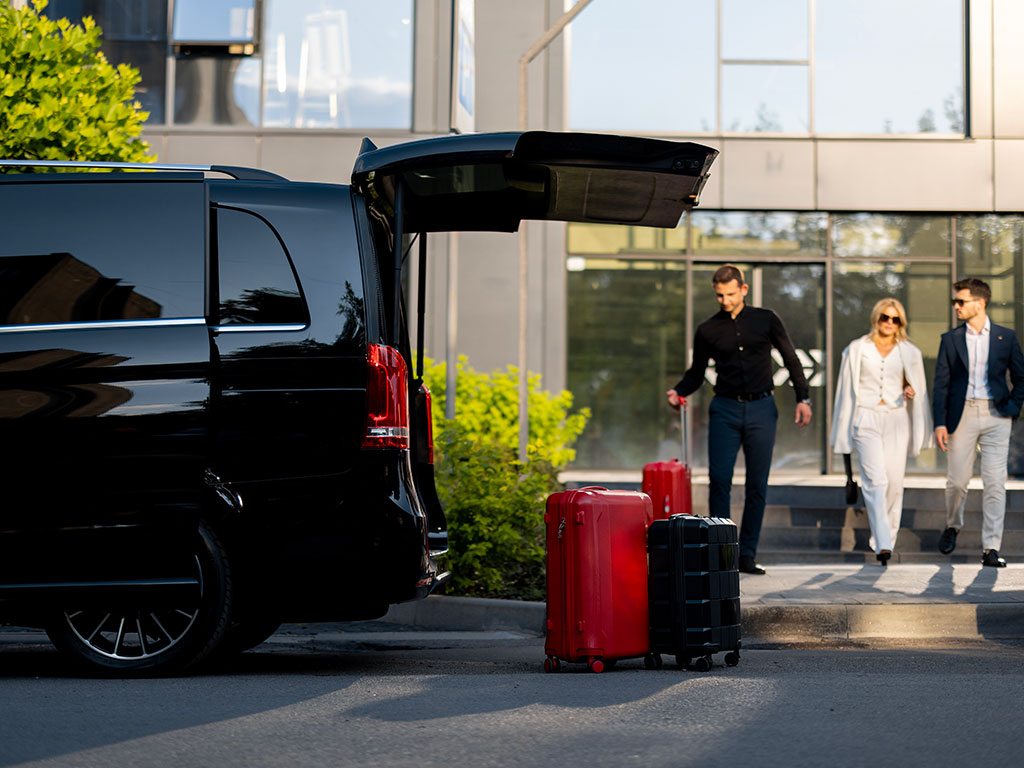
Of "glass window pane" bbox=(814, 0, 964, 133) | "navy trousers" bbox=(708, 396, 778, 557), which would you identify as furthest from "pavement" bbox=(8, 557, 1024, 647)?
"glass window pane" bbox=(814, 0, 964, 133)

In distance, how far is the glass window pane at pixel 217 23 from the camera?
1598 centimetres

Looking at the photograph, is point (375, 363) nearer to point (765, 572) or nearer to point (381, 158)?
point (381, 158)

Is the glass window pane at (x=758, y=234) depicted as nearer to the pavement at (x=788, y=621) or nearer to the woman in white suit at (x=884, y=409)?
the woman in white suit at (x=884, y=409)

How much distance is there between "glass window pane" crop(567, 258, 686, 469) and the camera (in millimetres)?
15969

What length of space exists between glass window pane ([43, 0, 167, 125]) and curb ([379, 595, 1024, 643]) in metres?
9.79

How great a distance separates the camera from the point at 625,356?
16.0 m

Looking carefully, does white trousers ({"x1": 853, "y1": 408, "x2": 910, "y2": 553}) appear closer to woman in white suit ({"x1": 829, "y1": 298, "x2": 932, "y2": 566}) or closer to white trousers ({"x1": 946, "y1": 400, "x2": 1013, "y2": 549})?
woman in white suit ({"x1": 829, "y1": 298, "x2": 932, "y2": 566})

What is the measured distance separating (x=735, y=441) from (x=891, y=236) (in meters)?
7.28

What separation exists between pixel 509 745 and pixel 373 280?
7.14ft

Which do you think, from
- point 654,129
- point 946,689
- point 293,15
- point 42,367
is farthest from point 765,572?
point 293,15

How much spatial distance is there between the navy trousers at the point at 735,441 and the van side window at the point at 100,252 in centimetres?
494

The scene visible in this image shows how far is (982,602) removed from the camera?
8.26 metres

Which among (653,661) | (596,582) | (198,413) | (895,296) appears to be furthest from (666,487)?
(895,296)

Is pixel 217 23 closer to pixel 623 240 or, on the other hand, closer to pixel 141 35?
pixel 141 35
